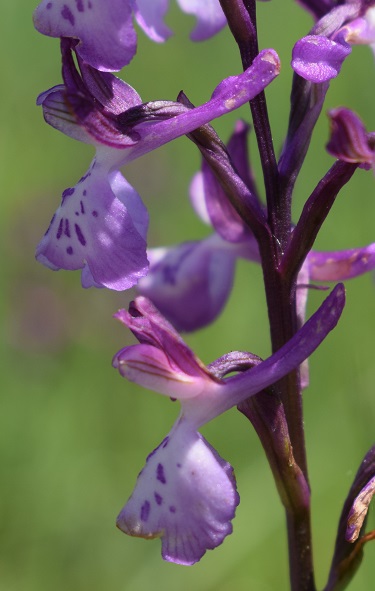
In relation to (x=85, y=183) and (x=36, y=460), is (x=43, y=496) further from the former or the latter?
(x=85, y=183)

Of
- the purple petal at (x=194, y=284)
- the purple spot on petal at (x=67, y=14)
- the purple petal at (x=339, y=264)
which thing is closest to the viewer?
the purple spot on petal at (x=67, y=14)

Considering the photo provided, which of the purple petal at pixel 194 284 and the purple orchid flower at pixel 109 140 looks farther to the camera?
the purple petal at pixel 194 284

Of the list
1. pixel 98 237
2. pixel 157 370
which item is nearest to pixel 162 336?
pixel 157 370

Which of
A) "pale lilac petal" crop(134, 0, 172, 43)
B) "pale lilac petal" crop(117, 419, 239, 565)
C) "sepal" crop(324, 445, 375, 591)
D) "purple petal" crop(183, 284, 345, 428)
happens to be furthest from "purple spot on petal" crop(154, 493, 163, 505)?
"pale lilac petal" crop(134, 0, 172, 43)

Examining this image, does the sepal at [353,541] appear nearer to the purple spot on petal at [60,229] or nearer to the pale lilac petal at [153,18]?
the purple spot on petal at [60,229]

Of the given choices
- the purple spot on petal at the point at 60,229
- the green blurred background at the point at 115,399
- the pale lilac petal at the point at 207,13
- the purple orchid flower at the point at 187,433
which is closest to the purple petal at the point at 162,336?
the purple orchid flower at the point at 187,433

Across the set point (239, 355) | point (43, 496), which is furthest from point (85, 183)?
point (43, 496)

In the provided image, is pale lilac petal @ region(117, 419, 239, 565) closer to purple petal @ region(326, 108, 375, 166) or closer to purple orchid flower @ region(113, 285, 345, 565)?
purple orchid flower @ region(113, 285, 345, 565)

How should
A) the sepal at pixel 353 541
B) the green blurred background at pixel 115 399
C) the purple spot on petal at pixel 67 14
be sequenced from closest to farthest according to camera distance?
the purple spot on petal at pixel 67 14, the sepal at pixel 353 541, the green blurred background at pixel 115 399

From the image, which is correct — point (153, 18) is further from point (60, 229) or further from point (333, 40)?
point (60, 229)
